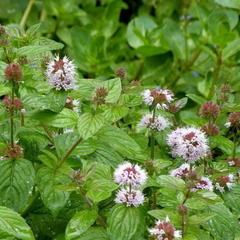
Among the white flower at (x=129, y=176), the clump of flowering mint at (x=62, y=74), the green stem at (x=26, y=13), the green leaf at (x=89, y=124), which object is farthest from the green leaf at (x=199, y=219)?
the green stem at (x=26, y=13)

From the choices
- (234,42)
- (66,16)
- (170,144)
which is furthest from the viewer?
(66,16)

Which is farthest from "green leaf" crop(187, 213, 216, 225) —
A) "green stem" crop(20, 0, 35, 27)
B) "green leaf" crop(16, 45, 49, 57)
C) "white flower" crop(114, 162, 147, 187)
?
"green stem" crop(20, 0, 35, 27)

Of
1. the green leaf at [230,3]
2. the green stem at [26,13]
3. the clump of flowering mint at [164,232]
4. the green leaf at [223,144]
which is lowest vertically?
the green stem at [26,13]

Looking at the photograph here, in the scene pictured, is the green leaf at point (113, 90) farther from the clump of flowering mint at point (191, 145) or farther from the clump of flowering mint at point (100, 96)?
the clump of flowering mint at point (191, 145)

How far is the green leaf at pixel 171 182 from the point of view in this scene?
96 cm

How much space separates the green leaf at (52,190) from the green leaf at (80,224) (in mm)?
44

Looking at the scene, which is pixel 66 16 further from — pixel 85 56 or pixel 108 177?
pixel 108 177

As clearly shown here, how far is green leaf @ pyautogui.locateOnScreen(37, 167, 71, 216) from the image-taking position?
3.21ft

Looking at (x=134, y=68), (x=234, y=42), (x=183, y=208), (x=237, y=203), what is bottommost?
(x=134, y=68)

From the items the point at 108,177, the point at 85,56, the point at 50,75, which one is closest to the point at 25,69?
the point at 50,75

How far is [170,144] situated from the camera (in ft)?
3.83

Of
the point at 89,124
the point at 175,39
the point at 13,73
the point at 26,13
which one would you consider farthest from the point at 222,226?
the point at 26,13

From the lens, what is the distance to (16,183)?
1021 millimetres

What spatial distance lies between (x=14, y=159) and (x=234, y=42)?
1491 millimetres
